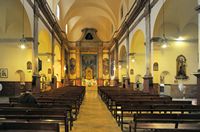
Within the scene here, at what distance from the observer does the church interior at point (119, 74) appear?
6.34 metres

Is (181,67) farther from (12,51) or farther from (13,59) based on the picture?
(12,51)

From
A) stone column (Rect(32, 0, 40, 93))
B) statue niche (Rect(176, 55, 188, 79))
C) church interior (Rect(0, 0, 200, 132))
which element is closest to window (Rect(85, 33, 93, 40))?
church interior (Rect(0, 0, 200, 132))

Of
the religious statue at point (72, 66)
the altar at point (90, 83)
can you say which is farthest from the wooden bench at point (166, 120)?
the religious statue at point (72, 66)

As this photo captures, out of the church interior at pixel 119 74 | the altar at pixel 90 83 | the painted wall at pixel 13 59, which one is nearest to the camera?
the church interior at pixel 119 74

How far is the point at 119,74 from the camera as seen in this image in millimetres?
31172

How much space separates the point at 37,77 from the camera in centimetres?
1658

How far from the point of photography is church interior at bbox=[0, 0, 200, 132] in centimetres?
634

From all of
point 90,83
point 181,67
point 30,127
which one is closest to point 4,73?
point 181,67

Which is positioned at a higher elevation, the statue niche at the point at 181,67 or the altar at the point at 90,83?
the statue niche at the point at 181,67

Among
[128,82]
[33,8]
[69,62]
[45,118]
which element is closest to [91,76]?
[69,62]

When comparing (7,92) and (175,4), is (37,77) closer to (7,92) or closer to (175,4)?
(7,92)

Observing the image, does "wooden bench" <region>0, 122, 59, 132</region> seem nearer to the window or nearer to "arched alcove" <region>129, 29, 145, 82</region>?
"arched alcove" <region>129, 29, 145, 82</region>

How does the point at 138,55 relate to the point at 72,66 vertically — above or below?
above

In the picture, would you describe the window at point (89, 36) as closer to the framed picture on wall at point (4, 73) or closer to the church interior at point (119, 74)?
the church interior at point (119, 74)
